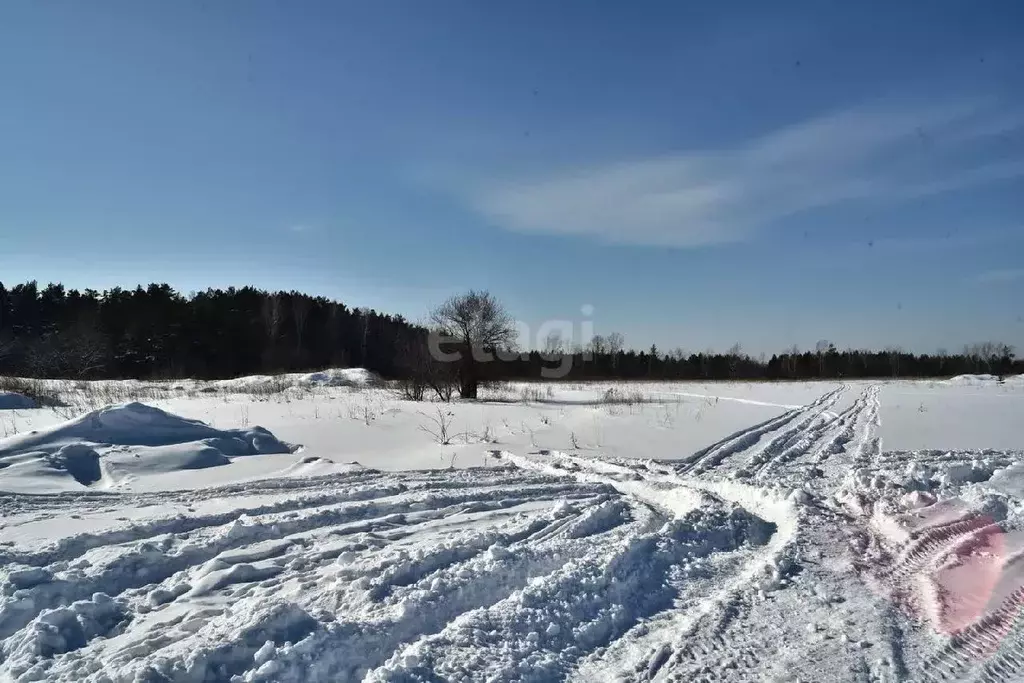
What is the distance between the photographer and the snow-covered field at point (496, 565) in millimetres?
3289

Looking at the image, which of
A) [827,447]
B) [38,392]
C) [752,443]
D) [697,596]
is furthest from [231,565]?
[38,392]

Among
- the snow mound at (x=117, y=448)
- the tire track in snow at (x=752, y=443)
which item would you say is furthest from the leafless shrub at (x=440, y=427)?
the tire track in snow at (x=752, y=443)

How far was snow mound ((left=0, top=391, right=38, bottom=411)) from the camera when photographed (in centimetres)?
1342

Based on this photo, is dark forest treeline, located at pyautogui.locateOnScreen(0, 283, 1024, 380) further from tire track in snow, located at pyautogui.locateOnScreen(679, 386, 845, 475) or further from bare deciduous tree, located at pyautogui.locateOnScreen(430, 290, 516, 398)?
tire track in snow, located at pyautogui.locateOnScreen(679, 386, 845, 475)

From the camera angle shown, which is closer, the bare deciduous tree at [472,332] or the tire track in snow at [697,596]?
the tire track in snow at [697,596]

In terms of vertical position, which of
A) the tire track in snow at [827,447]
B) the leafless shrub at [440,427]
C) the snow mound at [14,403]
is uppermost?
the snow mound at [14,403]

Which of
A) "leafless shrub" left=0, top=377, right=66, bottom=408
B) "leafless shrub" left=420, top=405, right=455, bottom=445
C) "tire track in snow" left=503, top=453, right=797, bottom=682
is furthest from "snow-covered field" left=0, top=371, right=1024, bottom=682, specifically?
"leafless shrub" left=0, top=377, right=66, bottom=408

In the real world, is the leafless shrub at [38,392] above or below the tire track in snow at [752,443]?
above

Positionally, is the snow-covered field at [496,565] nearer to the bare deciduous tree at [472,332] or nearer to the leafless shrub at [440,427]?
the leafless shrub at [440,427]

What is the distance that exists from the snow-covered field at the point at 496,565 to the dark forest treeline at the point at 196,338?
1626cm

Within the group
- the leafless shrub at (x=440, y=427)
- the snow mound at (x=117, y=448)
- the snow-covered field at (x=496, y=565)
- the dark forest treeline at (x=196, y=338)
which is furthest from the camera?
the dark forest treeline at (x=196, y=338)

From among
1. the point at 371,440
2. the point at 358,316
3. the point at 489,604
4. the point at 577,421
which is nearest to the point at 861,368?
the point at 358,316

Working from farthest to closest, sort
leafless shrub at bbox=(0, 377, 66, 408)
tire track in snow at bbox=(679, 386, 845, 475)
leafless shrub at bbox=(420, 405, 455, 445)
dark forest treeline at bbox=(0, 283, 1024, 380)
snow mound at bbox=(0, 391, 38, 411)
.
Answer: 1. dark forest treeline at bbox=(0, 283, 1024, 380)
2. leafless shrub at bbox=(0, 377, 66, 408)
3. snow mound at bbox=(0, 391, 38, 411)
4. leafless shrub at bbox=(420, 405, 455, 445)
5. tire track in snow at bbox=(679, 386, 845, 475)

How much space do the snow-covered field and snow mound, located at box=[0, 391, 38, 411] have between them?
578cm
